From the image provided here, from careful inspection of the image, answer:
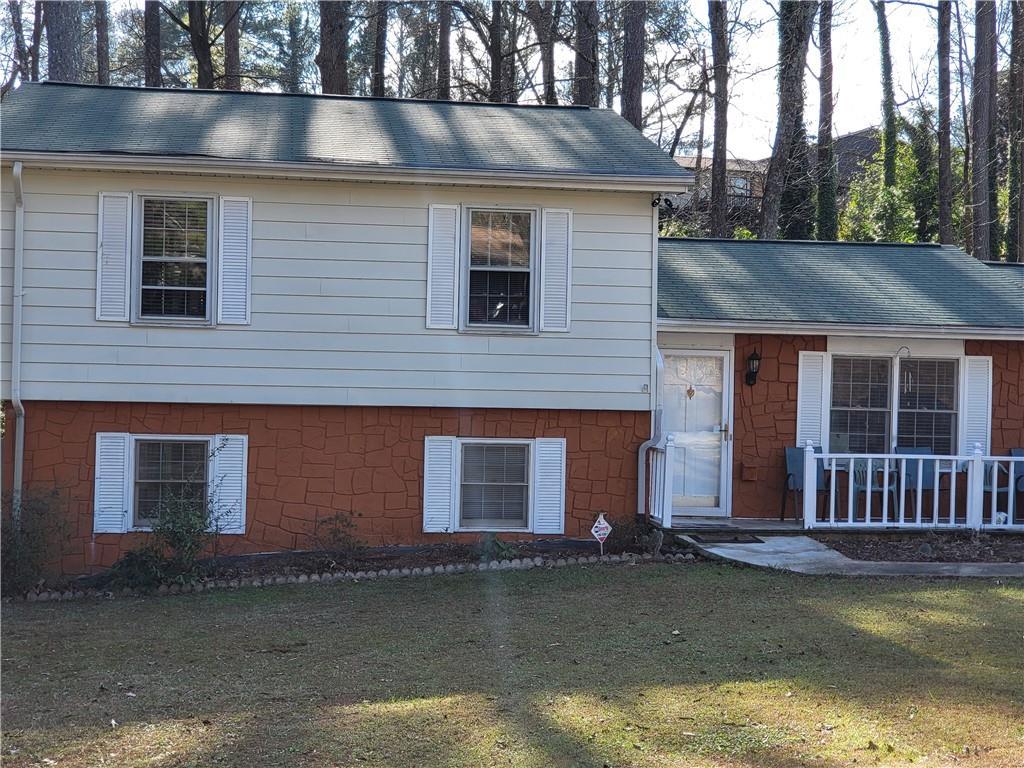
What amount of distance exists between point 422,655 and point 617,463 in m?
4.47

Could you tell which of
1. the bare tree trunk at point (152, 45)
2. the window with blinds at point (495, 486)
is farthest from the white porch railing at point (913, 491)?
the bare tree trunk at point (152, 45)

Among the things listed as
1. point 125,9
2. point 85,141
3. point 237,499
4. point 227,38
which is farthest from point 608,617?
point 125,9

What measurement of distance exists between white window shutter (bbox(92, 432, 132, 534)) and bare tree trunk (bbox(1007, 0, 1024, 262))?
1975 centimetres

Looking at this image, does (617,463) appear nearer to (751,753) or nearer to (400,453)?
(400,453)

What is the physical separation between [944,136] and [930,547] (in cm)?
1673

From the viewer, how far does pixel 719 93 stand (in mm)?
23906

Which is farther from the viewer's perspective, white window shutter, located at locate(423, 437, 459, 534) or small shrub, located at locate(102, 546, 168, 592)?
white window shutter, located at locate(423, 437, 459, 534)

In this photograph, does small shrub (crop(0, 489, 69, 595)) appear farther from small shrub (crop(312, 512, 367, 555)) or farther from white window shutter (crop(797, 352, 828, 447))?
white window shutter (crop(797, 352, 828, 447))

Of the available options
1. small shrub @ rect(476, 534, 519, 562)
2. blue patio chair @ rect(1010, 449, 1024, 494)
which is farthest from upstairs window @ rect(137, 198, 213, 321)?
blue patio chair @ rect(1010, 449, 1024, 494)

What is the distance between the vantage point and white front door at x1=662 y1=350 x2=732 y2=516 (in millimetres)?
11672

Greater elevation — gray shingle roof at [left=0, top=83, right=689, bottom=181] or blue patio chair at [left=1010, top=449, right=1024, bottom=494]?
gray shingle roof at [left=0, top=83, right=689, bottom=181]

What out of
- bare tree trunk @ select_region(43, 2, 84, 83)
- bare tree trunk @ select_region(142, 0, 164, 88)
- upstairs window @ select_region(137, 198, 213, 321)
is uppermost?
bare tree trunk @ select_region(142, 0, 164, 88)

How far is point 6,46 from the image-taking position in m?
26.7

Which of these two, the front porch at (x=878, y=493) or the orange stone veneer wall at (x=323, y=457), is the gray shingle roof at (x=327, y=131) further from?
the front porch at (x=878, y=493)
